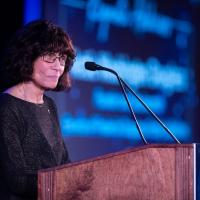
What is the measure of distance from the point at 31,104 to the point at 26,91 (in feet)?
0.19

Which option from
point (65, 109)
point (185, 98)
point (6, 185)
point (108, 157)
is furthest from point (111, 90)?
point (108, 157)

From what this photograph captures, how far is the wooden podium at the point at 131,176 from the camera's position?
1762 mm

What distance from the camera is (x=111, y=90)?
407cm

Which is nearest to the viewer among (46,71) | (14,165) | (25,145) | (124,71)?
(14,165)

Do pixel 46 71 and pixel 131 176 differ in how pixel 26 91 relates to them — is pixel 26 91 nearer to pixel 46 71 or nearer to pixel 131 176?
pixel 46 71

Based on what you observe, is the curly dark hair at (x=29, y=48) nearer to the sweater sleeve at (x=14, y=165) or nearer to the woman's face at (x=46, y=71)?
the woman's face at (x=46, y=71)

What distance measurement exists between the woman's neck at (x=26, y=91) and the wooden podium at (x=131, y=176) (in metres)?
0.59

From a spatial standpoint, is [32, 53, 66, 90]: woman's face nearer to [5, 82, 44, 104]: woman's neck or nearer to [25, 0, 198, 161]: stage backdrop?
[5, 82, 44, 104]: woman's neck

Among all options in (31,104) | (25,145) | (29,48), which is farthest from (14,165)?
(29,48)

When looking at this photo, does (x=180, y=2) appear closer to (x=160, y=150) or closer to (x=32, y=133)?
(x=32, y=133)

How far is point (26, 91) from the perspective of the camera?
7.87ft

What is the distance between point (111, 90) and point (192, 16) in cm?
117

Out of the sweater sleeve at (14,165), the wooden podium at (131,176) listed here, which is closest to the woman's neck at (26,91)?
the sweater sleeve at (14,165)

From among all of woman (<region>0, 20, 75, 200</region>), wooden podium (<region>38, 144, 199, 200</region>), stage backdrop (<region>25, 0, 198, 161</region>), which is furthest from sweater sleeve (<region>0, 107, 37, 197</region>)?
stage backdrop (<region>25, 0, 198, 161</region>)
